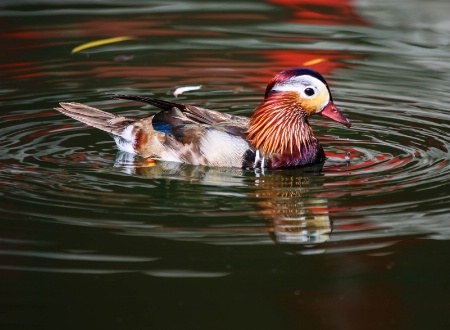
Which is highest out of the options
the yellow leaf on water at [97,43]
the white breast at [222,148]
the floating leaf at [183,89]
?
the yellow leaf on water at [97,43]

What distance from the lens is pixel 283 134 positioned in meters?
7.51

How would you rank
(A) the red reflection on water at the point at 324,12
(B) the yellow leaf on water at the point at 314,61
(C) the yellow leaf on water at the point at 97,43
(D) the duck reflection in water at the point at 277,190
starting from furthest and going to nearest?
(A) the red reflection on water at the point at 324,12
(C) the yellow leaf on water at the point at 97,43
(B) the yellow leaf on water at the point at 314,61
(D) the duck reflection in water at the point at 277,190

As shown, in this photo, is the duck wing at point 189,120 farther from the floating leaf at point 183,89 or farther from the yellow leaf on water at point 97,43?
the yellow leaf on water at point 97,43

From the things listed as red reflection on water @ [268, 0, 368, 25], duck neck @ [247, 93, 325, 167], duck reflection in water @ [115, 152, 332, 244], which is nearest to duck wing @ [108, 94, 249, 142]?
Result: duck neck @ [247, 93, 325, 167]

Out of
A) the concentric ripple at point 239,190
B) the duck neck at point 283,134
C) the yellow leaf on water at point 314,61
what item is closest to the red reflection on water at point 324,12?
the yellow leaf on water at point 314,61

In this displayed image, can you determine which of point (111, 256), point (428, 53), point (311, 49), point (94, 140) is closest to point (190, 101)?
point (94, 140)

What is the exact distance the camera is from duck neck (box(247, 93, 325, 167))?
7383 mm

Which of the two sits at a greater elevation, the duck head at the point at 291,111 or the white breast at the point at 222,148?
the duck head at the point at 291,111

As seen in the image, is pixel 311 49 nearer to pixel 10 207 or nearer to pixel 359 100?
pixel 359 100

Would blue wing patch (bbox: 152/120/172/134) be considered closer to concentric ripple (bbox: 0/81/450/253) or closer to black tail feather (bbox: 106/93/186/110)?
black tail feather (bbox: 106/93/186/110)

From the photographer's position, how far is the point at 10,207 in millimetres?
6238

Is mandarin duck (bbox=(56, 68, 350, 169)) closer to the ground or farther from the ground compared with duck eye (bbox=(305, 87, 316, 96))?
closer to the ground

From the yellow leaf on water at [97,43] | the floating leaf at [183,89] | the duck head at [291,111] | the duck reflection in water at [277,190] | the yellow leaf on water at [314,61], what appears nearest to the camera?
the duck reflection in water at [277,190]

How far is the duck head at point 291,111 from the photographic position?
7.37 m
